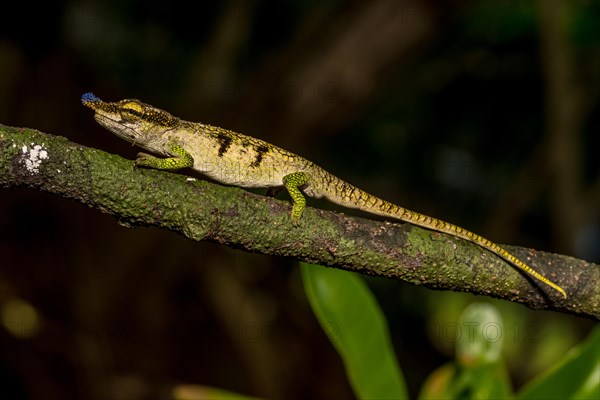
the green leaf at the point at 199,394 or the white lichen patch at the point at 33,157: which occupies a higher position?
the white lichen patch at the point at 33,157

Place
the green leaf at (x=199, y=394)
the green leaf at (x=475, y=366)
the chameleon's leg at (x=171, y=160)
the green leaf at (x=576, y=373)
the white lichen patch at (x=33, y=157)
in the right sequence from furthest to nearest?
the green leaf at (x=199, y=394) < the green leaf at (x=475, y=366) < the green leaf at (x=576, y=373) < the chameleon's leg at (x=171, y=160) < the white lichen patch at (x=33, y=157)

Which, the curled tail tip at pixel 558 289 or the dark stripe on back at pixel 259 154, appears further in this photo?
the dark stripe on back at pixel 259 154

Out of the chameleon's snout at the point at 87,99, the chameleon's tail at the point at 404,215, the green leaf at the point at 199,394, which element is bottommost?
the green leaf at the point at 199,394

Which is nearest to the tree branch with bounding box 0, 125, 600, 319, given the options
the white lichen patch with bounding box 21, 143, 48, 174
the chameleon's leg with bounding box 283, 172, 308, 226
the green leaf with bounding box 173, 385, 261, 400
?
the white lichen patch with bounding box 21, 143, 48, 174

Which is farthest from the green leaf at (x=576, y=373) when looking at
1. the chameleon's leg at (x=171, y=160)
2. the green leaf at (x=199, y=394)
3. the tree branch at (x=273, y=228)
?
the chameleon's leg at (x=171, y=160)

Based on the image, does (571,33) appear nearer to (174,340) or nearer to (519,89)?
(519,89)

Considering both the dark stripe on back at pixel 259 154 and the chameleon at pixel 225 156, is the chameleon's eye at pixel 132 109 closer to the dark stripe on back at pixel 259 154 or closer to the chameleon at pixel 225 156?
the chameleon at pixel 225 156

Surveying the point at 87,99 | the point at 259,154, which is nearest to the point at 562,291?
the point at 259,154

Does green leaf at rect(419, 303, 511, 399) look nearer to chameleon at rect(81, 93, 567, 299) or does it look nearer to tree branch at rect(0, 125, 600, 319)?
tree branch at rect(0, 125, 600, 319)
